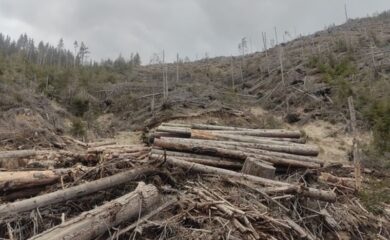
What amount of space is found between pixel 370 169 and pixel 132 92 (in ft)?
66.2

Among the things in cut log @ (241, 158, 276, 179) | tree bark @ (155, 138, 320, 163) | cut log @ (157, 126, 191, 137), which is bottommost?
cut log @ (241, 158, 276, 179)

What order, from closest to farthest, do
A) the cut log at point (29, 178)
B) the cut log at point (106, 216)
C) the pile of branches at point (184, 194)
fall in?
the cut log at point (106, 216) → the pile of branches at point (184, 194) → the cut log at point (29, 178)

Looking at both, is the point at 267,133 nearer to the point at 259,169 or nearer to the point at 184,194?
the point at 259,169

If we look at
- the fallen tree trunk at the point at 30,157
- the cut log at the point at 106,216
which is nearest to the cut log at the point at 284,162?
the cut log at the point at 106,216

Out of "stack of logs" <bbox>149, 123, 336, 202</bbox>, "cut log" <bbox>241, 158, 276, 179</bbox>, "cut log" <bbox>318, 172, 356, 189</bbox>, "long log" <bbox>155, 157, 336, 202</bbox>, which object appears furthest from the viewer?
"cut log" <bbox>318, 172, 356, 189</bbox>

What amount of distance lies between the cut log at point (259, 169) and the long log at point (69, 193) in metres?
1.71

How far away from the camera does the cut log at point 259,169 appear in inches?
231

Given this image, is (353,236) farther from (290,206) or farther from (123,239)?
(123,239)

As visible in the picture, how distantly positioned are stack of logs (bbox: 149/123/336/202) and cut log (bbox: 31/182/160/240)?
1.27 metres

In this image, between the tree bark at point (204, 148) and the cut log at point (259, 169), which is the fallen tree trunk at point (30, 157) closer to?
the tree bark at point (204, 148)

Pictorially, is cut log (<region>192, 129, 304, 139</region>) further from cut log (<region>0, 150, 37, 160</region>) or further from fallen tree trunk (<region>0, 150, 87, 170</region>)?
cut log (<region>0, 150, 37, 160</region>)

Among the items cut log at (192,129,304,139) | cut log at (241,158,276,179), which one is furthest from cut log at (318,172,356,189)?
cut log at (241,158,276,179)

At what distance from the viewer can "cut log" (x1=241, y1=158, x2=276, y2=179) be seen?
586cm

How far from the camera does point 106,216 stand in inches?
150
